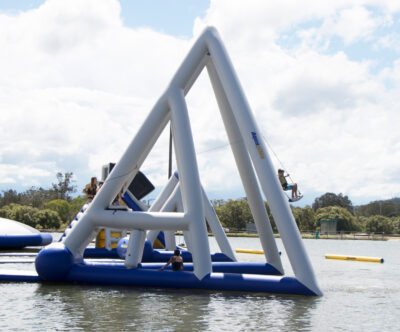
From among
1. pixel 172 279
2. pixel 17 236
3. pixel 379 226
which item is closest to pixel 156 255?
pixel 172 279

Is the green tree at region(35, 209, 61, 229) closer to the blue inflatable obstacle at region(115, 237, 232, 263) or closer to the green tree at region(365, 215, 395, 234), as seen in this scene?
the green tree at region(365, 215, 395, 234)

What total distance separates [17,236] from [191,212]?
799 inches

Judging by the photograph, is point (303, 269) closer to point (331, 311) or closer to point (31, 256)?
point (331, 311)

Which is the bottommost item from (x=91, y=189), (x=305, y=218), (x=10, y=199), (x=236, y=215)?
(x=91, y=189)

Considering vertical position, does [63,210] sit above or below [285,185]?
above

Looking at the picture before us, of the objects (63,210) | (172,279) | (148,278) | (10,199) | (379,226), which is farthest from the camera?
(10,199)

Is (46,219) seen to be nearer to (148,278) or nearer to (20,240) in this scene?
(20,240)

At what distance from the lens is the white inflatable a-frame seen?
14.2 metres

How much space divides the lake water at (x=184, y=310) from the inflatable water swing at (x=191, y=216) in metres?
0.39

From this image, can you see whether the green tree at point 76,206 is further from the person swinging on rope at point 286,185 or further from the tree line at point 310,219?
the person swinging on rope at point 286,185

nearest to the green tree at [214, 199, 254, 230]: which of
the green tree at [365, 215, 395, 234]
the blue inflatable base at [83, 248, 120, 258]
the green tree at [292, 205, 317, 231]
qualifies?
the green tree at [292, 205, 317, 231]

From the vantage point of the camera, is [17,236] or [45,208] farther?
[45,208]

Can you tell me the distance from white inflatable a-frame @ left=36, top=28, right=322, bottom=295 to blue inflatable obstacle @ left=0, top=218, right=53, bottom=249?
16.7 meters

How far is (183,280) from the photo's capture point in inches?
571
